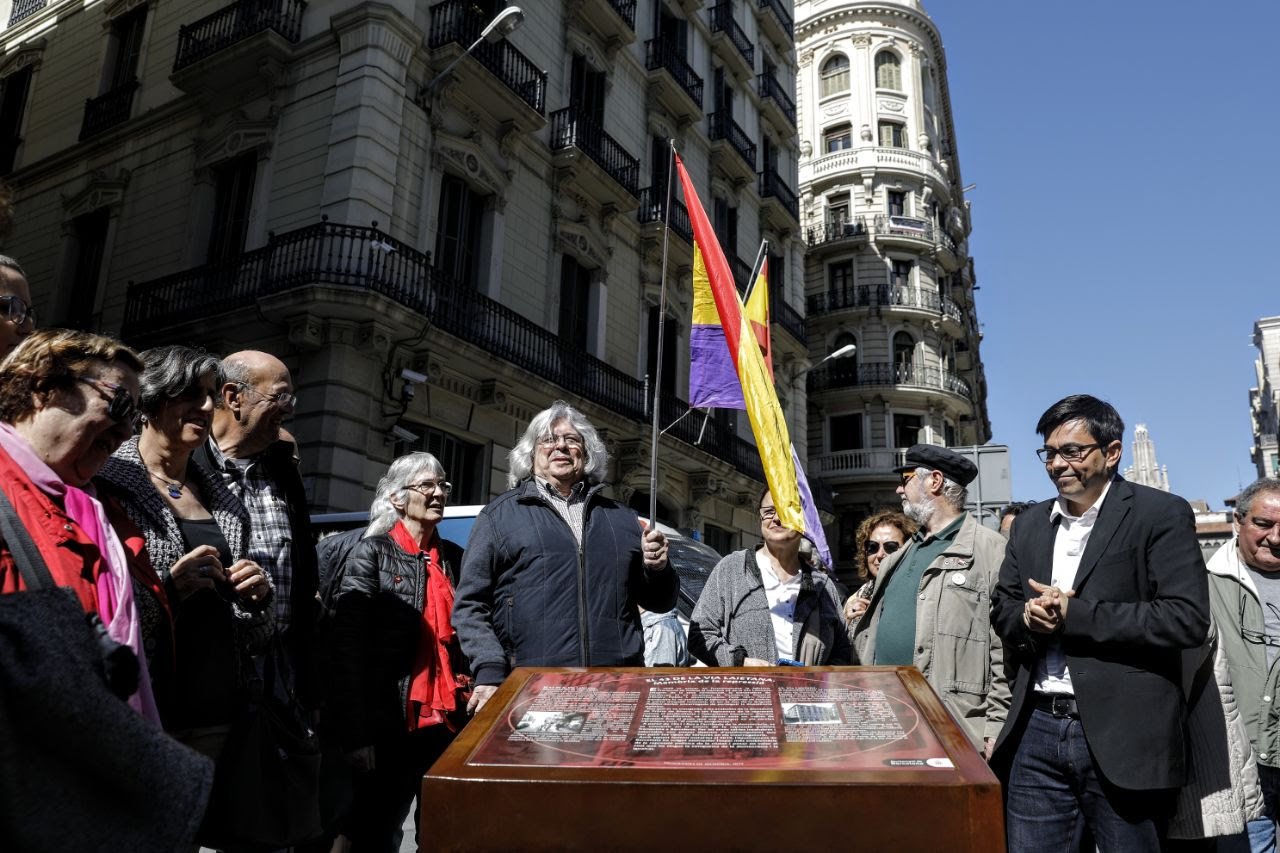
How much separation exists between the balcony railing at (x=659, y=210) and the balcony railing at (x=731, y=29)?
5749 millimetres

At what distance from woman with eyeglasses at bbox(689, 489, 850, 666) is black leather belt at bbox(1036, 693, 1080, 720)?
1.16 metres

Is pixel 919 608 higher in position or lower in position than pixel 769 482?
lower

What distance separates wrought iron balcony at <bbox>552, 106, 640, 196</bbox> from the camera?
52.9 feet

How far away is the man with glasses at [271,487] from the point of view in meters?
3.02

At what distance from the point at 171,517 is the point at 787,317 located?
21958mm

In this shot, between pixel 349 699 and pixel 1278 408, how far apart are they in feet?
250

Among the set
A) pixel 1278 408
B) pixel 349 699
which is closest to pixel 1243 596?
pixel 349 699

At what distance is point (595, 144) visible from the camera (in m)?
16.8

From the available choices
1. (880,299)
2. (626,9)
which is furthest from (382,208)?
(880,299)

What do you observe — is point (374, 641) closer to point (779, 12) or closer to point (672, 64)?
point (672, 64)

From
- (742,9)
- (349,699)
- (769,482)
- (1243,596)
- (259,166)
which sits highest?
(742,9)

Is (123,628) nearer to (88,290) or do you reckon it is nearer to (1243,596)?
(1243,596)

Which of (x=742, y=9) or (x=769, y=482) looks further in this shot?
(x=742, y=9)

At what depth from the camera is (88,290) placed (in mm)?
15781
